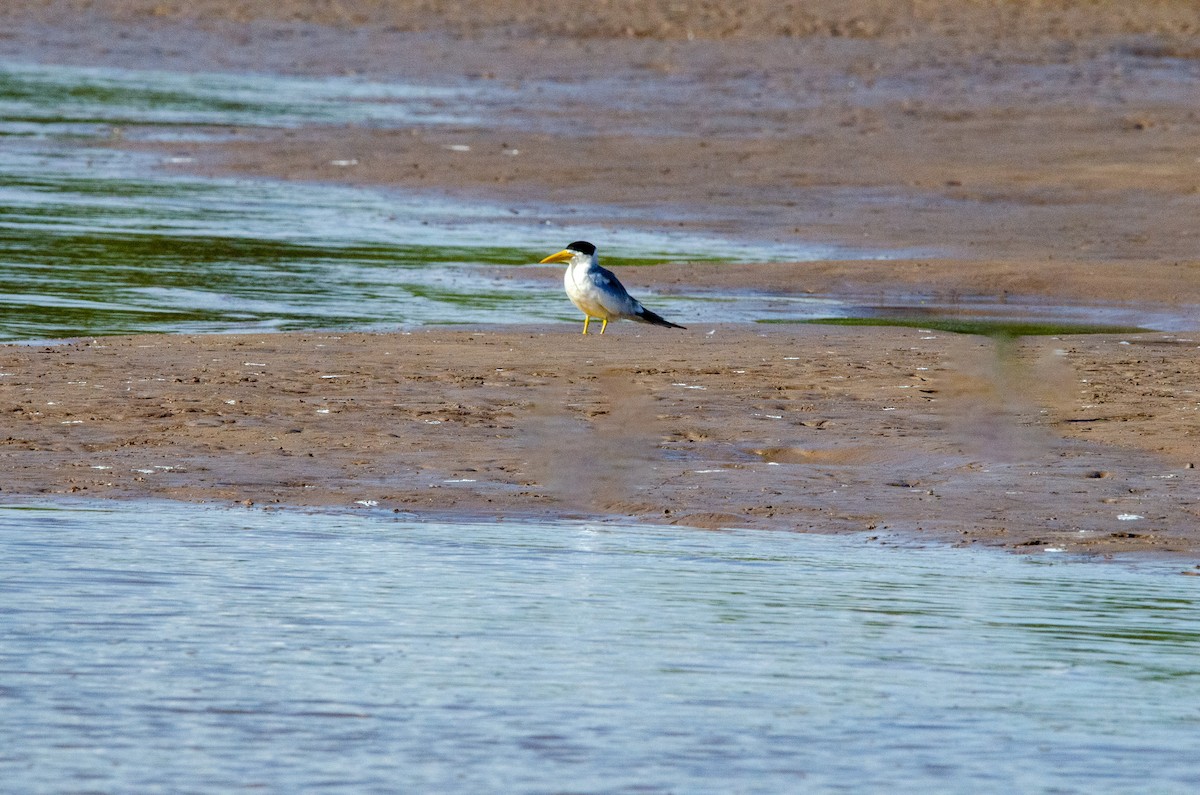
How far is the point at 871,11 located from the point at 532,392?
76.3 ft

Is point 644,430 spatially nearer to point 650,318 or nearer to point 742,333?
point 650,318

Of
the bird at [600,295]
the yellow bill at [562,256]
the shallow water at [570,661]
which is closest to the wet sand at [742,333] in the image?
the bird at [600,295]

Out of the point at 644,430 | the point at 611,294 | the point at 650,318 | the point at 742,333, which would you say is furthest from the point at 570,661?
the point at 742,333

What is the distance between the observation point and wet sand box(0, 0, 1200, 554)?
29.8 ft

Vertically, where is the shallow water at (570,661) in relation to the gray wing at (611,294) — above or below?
below

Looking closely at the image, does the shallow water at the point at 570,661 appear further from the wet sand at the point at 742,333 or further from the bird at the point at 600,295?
the bird at the point at 600,295

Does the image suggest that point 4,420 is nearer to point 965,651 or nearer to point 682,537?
point 682,537

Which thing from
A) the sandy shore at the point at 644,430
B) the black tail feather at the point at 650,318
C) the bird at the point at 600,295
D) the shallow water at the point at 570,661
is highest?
the bird at the point at 600,295

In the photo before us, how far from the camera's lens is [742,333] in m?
13.1

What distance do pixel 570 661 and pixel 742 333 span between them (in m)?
6.59

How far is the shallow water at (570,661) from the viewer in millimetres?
5852

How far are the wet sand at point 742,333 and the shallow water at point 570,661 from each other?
0.69 m

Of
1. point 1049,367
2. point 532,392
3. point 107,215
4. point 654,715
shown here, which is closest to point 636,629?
point 654,715

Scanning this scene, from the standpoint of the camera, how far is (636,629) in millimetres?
7000
